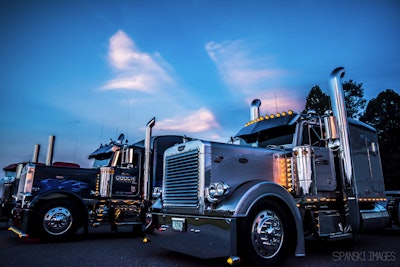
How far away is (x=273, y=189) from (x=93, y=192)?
19.6 feet

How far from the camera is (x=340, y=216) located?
576 centimetres

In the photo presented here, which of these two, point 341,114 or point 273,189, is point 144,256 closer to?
point 273,189

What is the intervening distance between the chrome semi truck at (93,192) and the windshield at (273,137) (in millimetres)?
3344

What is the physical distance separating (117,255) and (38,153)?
698 centimetres

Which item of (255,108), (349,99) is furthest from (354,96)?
(255,108)

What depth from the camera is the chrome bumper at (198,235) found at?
3916 mm

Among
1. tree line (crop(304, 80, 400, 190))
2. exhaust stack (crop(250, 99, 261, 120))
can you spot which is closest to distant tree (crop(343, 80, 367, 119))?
tree line (crop(304, 80, 400, 190))

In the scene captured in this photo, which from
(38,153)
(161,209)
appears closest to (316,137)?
(161,209)

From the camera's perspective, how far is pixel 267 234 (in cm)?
426

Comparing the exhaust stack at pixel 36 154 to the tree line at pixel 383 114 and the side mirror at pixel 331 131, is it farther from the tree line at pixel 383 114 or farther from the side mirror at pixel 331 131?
the tree line at pixel 383 114

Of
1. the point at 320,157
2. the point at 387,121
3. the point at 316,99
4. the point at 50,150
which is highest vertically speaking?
the point at 316,99

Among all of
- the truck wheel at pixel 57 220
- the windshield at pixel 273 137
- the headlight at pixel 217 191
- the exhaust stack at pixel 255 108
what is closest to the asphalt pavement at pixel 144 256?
the truck wheel at pixel 57 220

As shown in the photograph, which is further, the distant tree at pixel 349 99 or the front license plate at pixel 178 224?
the distant tree at pixel 349 99

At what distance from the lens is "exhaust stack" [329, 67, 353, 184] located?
5.96 metres
